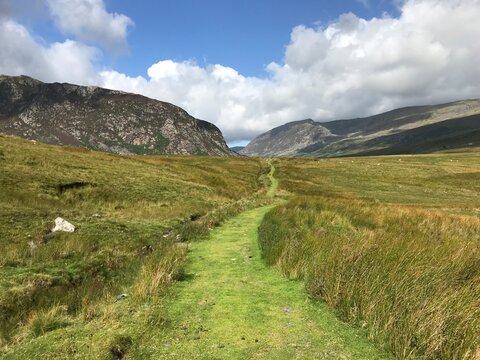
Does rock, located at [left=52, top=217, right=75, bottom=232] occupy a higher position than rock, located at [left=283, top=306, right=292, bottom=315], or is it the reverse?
rock, located at [left=52, top=217, right=75, bottom=232]

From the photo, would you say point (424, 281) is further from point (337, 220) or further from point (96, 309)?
point (337, 220)

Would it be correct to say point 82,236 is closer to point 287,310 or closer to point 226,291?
point 226,291

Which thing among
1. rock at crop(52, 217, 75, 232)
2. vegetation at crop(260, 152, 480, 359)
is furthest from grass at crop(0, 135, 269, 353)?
vegetation at crop(260, 152, 480, 359)

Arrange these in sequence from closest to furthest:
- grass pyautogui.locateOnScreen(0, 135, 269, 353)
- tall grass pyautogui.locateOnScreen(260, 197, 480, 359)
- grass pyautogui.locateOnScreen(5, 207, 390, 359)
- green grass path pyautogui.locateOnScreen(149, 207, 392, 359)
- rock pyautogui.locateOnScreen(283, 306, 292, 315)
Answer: tall grass pyautogui.locateOnScreen(260, 197, 480, 359) → grass pyautogui.locateOnScreen(5, 207, 390, 359) → green grass path pyautogui.locateOnScreen(149, 207, 392, 359) → rock pyautogui.locateOnScreen(283, 306, 292, 315) → grass pyautogui.locateOnScreen(0, 135, 269, 353)

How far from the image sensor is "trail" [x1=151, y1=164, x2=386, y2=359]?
23.2 ft

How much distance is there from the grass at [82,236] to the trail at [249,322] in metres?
1.22

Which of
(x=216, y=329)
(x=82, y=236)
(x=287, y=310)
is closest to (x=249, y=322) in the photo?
(x=216, y=329)

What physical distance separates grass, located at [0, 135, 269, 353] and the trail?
122cm

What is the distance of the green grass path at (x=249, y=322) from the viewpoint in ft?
23.2

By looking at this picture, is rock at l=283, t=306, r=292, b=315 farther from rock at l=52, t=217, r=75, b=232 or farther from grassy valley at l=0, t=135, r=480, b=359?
rock at l=52, t=217, r=75, b=232

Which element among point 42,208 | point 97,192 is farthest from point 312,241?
point 97,192

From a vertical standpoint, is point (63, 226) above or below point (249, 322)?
above

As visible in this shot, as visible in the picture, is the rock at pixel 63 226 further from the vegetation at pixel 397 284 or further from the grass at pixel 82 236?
the vegetation at pixel 397 284

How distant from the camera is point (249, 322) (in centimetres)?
844
